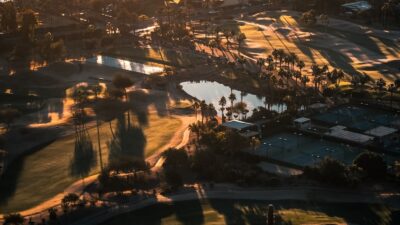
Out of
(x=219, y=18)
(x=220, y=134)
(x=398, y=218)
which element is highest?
(x=219, y=18)

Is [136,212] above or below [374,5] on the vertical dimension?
below

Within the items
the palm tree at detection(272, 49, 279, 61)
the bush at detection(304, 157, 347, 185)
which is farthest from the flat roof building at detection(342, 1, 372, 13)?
the bush at detection(304, 157, 347, 185)

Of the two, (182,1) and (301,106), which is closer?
(301,106)

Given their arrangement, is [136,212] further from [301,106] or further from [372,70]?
[372,70]

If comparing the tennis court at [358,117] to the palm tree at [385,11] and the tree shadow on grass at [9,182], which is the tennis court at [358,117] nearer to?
the tree shadow on grass at [9,182]

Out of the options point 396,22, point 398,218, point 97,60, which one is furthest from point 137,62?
point 398,218

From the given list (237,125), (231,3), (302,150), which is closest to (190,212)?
(302,150)

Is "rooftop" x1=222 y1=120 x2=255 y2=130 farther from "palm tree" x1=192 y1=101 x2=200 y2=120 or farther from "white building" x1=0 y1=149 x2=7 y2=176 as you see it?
"white building" x1=0 y1=149 x2=7 y2=176

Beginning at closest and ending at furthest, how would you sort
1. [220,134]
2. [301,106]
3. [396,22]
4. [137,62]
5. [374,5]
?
[220,134] → [301,106] → [137,62] → [396,22] → [374,5]
